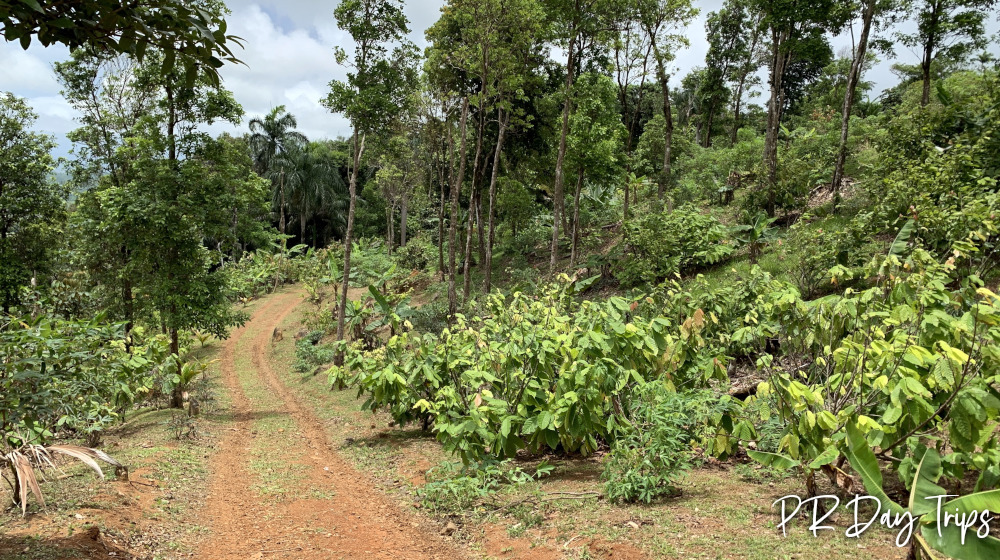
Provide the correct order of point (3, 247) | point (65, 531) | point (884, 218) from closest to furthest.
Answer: point (65, 531) → point (884, 218) → point (3, 247)

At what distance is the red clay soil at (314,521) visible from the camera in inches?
199

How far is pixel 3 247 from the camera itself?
12.7m

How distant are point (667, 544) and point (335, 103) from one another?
518 inches

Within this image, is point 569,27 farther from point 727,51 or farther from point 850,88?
point 727,51

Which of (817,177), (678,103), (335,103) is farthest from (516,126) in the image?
(678,103)

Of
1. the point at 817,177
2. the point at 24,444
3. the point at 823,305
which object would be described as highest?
the point at 817,177

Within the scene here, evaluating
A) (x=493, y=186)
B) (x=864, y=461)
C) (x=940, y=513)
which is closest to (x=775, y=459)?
(x=864, y=461)

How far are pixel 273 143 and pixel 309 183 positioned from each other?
3846 millimetres

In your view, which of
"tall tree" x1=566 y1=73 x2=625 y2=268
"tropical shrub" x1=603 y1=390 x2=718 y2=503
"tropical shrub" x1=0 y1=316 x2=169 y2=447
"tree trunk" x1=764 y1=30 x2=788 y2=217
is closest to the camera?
"tropical shrub" x1=0 y1=316 x2=169 y2=447

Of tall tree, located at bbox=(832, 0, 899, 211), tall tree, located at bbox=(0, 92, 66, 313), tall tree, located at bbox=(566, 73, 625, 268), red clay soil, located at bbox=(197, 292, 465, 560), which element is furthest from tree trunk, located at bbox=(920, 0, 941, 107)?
tall tree, located at bbox=(0, 92, 66, 313)

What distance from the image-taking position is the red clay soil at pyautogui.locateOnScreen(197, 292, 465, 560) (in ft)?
16.6

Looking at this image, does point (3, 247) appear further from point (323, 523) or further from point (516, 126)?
point (516, 126)

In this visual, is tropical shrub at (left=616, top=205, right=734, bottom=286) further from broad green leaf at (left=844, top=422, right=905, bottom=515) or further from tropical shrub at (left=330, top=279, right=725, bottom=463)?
broad green leaf at (left=844, top=422, right=905, bottom=515)

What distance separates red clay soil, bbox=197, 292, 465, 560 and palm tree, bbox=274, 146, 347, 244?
36707 millimetres
